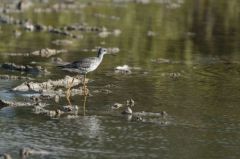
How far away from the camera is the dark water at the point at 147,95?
49.3 ft

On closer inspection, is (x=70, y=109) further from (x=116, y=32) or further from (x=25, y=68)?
(x=116, y=32)

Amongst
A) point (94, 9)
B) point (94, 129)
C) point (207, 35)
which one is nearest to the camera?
point (94, 129)

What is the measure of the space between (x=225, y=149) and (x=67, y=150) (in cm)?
293

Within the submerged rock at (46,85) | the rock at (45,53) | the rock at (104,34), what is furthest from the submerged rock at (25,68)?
the rock at (104,34)

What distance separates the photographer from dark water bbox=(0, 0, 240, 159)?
15023 millimetres

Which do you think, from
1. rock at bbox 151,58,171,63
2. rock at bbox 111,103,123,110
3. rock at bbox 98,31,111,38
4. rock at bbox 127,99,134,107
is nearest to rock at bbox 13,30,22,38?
rock at bbox 98,31,111,38

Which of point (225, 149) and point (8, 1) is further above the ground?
point (8, 1)

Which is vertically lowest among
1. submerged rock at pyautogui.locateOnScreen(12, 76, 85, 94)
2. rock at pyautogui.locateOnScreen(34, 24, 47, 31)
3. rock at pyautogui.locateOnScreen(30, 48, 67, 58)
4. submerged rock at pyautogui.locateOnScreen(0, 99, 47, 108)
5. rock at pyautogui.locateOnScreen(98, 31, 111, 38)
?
submerged rock at pyautogui.locateOnScreen(0, 99, 47, 108)

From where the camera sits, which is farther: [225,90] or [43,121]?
[225,90]

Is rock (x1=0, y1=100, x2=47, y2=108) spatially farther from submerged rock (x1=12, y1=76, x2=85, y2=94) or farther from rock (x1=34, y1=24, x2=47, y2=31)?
rock (x1=34, y1=24, x2=47, y2=31)

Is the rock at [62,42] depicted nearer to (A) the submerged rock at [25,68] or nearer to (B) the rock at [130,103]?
(A) the submerged rock at [25,68]

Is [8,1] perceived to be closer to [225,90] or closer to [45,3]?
[45,3]

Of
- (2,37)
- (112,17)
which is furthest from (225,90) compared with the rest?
(112,17)

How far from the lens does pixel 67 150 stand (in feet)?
47.6
